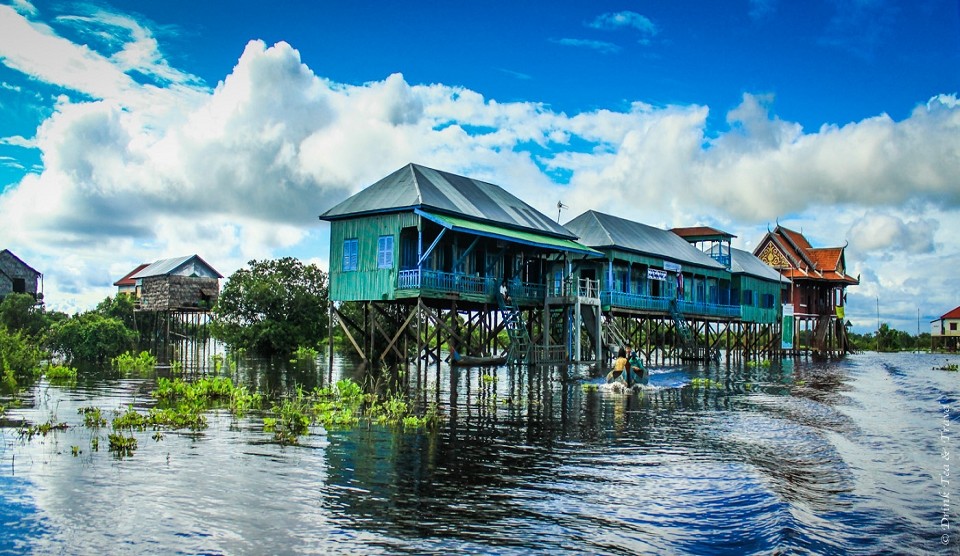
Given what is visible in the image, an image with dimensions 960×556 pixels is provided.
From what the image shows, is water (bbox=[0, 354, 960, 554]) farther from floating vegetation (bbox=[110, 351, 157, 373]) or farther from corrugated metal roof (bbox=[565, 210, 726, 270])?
corrugated metal roof (bbox=[565, 210, 726, 270])

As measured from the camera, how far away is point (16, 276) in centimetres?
5306

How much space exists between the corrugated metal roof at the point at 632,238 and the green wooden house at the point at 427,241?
3.75m

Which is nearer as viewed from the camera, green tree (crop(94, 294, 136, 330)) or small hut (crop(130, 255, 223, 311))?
small hut (crop(130, 255, 223, 311))

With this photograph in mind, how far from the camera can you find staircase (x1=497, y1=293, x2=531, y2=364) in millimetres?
29562

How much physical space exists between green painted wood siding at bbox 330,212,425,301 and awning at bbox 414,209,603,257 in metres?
1.23

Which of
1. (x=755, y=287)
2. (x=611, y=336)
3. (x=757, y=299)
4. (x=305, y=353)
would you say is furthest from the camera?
(x=757, y=299)

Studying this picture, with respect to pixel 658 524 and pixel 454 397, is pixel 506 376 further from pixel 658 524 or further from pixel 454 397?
pixel 658 524

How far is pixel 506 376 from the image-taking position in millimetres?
26906

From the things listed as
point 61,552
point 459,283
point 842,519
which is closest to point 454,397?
point 459,283

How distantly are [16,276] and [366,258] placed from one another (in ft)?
119

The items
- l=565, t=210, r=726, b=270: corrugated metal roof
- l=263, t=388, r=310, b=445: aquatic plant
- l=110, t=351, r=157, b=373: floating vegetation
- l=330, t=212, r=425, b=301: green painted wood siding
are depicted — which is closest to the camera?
l=263, t=388, r=310, b=445: aquatic plant

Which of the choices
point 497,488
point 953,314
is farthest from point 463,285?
point 953,314

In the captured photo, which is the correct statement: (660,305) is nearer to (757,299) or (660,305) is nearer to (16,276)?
(757,299)

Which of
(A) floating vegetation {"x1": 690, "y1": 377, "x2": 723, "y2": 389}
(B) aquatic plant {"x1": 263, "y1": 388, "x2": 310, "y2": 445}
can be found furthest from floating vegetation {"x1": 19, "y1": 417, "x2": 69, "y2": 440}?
(A) floating vegetation {"x1": 690, "y1": 377, "x2": 723, "y2": 389}
